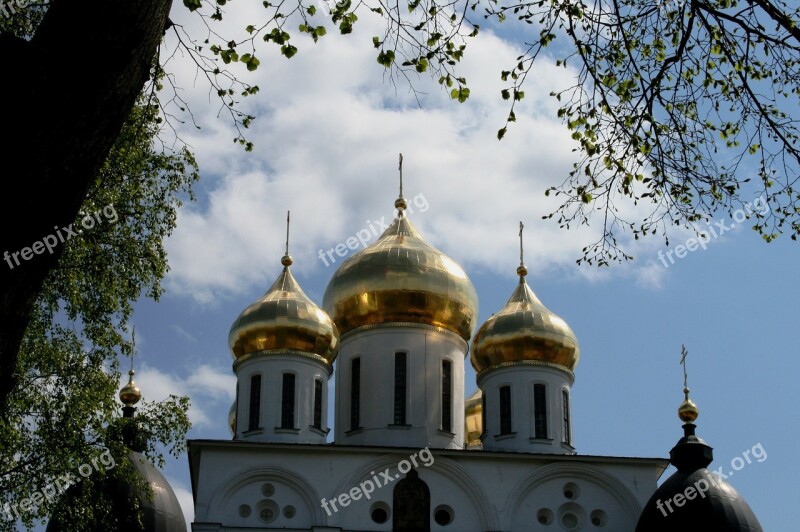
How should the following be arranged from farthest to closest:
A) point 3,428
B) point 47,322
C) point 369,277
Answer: point 369,277 < point 47,322 < point 3,428

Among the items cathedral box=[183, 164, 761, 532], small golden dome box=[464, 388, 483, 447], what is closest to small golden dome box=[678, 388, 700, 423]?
cathedral box=[183, 164, 761, 532]

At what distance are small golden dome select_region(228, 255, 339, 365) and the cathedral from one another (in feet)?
0.09

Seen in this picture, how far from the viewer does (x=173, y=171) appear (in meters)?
12.9

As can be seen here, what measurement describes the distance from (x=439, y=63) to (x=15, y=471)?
6.12 metres

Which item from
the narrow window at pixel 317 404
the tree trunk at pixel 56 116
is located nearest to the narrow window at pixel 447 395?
the narrow window at pixel 317 404

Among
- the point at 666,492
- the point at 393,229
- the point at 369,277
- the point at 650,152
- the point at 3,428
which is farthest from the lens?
the point at 393,229

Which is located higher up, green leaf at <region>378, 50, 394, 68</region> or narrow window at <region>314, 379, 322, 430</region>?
narrow window at <region>314, 379, 322, 430</region>

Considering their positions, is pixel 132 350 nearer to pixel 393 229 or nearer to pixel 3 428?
pixel 3 428

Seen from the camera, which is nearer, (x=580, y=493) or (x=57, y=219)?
(x=57, y=219)

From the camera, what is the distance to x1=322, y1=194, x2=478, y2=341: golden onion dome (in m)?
Answer: 24.3

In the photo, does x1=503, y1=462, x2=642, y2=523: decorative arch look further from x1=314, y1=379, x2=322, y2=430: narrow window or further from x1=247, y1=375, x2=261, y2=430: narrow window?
x1=247, y1=375, x2=261, y2=430: narrow window

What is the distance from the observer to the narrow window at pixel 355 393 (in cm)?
2358

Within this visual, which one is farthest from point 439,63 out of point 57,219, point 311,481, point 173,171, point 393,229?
point 393,229

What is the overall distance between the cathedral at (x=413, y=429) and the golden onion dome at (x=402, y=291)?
1.1 inches
